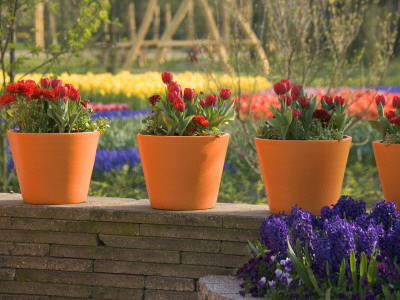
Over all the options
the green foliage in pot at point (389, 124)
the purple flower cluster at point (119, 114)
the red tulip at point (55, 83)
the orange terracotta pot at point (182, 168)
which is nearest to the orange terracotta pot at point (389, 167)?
the green foliage in pot at point (389, 124)

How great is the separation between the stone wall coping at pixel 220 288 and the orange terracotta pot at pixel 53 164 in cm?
78

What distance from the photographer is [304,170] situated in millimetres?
2689

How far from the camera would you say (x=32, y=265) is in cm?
291

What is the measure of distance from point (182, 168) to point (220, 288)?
618 mm

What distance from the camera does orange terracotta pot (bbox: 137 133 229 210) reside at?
2768 mm

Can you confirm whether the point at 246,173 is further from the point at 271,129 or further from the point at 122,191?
the point at 271,129

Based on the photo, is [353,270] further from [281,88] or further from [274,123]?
[281,88]

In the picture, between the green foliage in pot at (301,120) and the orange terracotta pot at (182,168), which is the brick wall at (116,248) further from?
the green foliage in pot at (301,120)

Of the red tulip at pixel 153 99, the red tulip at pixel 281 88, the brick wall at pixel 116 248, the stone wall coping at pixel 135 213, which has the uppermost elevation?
the red tulip at pixel 281 88

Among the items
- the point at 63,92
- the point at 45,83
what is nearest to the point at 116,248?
the point at 63,92

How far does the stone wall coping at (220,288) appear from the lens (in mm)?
2207

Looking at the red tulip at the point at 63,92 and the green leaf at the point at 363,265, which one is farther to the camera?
the red tulip at the point at 63,92

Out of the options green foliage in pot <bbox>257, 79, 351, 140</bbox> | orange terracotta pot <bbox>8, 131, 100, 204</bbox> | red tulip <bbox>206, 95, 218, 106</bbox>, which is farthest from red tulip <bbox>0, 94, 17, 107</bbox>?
green foliage in pot <bbox>257, 79, 351, 140</bbox>

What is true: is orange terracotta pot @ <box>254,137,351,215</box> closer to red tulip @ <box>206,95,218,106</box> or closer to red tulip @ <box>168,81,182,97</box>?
red tulip @ <box>206,95,218,106</box>
